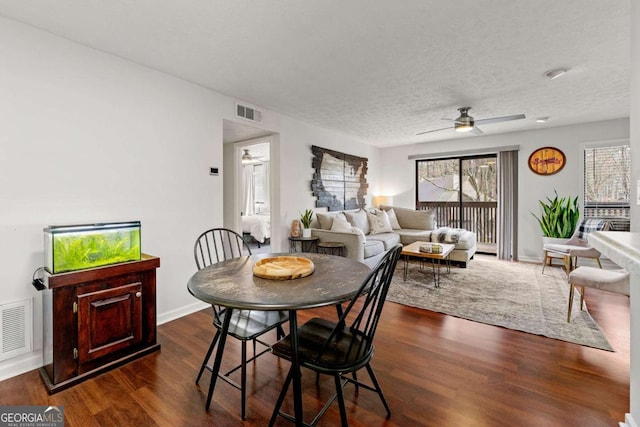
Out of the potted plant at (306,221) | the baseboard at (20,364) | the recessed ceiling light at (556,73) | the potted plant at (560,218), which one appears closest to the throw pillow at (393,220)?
the potted plant at (306,221)

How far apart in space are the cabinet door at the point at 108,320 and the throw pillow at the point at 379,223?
395 cm

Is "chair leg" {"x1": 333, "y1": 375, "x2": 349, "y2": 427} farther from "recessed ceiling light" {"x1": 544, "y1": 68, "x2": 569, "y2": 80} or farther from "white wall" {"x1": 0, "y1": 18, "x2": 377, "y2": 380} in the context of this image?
"recessed ceiling light" {"x1": 544, "y1": 68, "x2": 569, "y2": 80}

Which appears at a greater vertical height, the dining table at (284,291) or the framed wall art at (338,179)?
the framed wall art at (338,179)

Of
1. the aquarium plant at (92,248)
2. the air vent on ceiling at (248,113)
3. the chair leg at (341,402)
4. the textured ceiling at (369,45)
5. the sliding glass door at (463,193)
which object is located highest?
the textured ceiling at (369,45)

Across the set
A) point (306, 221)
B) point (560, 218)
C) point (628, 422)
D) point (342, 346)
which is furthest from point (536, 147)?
point (342, 346)

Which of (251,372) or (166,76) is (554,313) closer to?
(251,372)

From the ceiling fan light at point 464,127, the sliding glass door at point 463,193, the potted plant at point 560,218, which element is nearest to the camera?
the ceiling fan light at point 464,127

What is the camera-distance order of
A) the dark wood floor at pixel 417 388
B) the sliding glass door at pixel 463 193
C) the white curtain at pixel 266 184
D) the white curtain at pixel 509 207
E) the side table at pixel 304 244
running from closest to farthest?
the dark wood floor at pixel 417 388 < the side table at pixel 304 244 < the white curtain at pixel 509 207 < the sliding glass door at pixel 463 193 < the white curtain at pixel 266 184

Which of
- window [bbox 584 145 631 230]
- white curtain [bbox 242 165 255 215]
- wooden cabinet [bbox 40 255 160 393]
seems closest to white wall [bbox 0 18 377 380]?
wooden cabinet [bbox 40 255 160 393]

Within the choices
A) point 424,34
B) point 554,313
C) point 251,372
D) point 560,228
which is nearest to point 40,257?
point 251,372

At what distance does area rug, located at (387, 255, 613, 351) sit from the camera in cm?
259

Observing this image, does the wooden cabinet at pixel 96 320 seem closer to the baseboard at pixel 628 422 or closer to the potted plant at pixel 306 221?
the potted plant at pixel 306 221

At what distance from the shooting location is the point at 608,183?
4.72m

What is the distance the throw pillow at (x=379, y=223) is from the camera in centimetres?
535
